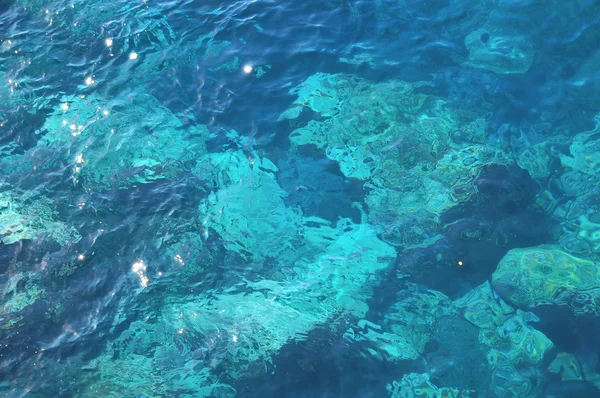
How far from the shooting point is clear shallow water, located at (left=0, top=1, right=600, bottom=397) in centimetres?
592

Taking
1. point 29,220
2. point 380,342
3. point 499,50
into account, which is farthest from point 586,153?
point 29,220

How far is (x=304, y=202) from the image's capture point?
24.6 ft

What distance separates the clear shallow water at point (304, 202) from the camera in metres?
5.92

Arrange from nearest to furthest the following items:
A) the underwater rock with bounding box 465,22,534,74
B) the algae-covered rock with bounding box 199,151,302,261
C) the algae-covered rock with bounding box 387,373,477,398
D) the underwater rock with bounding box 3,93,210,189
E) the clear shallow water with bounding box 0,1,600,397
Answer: the algae-covered rock with bounding box 387,373,477,398 < the clear shallow water with bounding box 0,1,600,397 < the algae-covered rock with bounding box 199,151,302,261 < the underwater rock with bounding box 3,93,210,189 < the underwater rock with bounding box 465,22,534,74

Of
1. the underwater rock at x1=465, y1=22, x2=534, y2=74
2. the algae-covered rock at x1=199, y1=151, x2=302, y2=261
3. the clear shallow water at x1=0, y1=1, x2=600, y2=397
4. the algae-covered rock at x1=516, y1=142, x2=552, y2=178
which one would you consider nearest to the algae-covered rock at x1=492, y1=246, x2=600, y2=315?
the clear shallow water at x1=0, y1=1, x2=600, y2=397

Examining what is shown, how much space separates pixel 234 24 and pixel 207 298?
6.56 m

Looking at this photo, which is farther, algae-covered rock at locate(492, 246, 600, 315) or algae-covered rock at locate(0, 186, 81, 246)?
algae-covered rock at locate(0, 186, 81, 246)

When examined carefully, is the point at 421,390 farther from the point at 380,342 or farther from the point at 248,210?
the point at 248,210

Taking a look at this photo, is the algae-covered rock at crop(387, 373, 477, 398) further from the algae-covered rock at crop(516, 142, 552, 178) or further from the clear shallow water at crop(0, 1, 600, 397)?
the algae-covered rock at crop(516, 142, 552, 178)

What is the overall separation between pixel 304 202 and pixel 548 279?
12.9ft

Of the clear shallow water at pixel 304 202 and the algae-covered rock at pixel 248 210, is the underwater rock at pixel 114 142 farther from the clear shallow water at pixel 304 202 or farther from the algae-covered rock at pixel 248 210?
the algae-covered rock at pixel 248 210

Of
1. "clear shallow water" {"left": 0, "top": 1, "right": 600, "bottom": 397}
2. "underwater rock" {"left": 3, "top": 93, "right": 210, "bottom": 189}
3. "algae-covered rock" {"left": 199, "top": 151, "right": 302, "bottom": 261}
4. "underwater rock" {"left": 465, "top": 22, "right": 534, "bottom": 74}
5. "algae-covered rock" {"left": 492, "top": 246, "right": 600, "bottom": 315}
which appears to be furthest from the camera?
"underwater rock" {"left": 465, "top": 22, "right": 534, "bottom": 74}

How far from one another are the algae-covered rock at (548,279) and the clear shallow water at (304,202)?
29 mm

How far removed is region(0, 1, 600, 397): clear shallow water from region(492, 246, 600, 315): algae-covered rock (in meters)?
0.03
